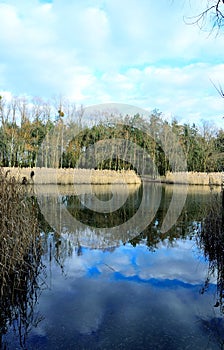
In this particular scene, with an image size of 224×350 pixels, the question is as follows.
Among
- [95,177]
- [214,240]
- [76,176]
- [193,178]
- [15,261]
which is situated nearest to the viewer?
[15,261]

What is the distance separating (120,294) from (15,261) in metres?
1.23

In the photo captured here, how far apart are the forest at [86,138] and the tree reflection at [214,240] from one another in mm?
13630

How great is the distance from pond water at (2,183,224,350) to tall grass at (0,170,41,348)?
4cm

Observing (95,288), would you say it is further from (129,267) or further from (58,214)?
(58,214)

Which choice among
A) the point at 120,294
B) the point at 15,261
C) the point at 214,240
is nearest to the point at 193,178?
the point at 214,240

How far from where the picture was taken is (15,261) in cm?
348

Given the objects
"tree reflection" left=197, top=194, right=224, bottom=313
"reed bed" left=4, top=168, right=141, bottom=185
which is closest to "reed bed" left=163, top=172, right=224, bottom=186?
"reed bed" left=4, top=168, right=141, bottom=185

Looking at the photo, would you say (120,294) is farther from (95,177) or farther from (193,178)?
(193,178)

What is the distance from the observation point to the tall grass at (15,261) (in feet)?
9.73

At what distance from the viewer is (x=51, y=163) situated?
69.4 ft

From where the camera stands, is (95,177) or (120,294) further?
(95,177)

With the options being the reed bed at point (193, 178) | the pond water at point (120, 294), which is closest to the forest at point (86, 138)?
the reed bed at point (193, 178)

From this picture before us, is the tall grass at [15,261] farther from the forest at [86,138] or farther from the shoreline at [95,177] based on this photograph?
the forest at [86,138]

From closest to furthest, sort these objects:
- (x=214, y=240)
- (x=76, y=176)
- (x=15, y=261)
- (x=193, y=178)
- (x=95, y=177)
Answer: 1. (x=15, y=261)
2. (x=214, y=240)
3. (x=76, y=176)
4. (x=95, y=177)
5. (x=193, y=178)
